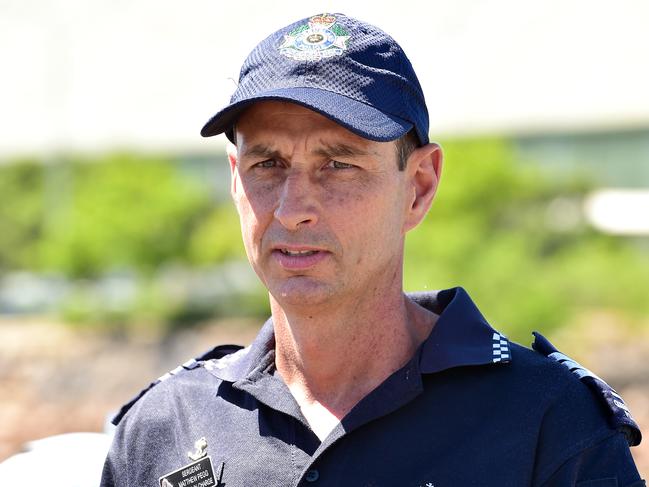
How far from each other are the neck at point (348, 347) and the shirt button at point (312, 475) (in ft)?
0.51

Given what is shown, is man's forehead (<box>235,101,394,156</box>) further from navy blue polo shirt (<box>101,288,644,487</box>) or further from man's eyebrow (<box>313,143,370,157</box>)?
navy blue polo shirt (<box>101,288,644,487</box>)

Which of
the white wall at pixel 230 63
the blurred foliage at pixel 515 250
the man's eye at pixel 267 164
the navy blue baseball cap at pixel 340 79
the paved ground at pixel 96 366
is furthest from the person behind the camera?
the white wall at pixel 230 63

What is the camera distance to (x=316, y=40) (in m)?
2.24

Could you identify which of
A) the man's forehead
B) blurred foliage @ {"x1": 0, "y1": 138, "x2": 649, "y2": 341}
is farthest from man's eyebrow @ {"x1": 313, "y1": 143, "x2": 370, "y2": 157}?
blurred foliage @ {"x1": 0, "y1": 138, "x2": 649, "y2": 341}

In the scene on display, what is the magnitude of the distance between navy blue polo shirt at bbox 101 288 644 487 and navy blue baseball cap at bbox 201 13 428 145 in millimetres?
425

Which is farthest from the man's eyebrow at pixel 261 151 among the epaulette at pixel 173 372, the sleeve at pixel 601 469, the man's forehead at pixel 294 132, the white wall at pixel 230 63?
the white wall at pixel 230 63

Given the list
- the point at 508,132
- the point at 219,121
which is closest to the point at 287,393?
the point at 219,121

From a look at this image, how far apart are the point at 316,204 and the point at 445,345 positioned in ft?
1.21

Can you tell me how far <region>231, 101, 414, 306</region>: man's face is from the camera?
2.19 m

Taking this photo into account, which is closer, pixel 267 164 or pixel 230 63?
pixel 267 164

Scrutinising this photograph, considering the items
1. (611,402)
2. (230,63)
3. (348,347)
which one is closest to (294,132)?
(348,347)

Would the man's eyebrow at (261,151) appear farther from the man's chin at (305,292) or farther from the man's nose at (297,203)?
the man's chin at (305,292)

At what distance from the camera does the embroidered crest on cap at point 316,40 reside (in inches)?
87.4

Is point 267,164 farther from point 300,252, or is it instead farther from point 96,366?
point 96,366
